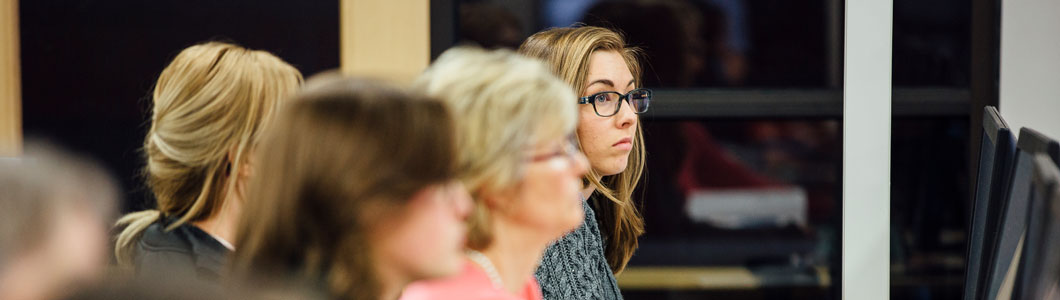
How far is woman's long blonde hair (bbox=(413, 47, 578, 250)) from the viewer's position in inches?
37.7

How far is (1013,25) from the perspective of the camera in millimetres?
2416

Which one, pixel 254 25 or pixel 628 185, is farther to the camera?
pixel 254 25

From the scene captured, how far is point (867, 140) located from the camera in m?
2.41

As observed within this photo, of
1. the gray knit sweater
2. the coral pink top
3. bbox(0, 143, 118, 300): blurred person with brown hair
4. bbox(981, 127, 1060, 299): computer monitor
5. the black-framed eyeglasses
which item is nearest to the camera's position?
bbox(0, 143, 118, 300): blurred person with brown hair

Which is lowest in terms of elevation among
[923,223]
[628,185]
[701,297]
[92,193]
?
[701,297]

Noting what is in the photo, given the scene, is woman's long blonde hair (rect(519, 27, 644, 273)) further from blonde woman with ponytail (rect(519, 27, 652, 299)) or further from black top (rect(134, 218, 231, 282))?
black top (rect(134, 218, 231, 282))

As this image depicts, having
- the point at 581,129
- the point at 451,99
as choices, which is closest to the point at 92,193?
the point at 451,99

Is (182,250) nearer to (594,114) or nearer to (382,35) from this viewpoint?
(594,114)

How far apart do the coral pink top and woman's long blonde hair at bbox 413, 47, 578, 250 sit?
0.05 meters

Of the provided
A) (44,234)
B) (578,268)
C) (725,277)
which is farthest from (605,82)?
(725,277)

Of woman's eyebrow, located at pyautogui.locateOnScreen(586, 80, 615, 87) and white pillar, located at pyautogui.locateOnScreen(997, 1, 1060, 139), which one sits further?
white pillar, located at pyautogui.locateOnScreen(997, 1, 1060, 139)

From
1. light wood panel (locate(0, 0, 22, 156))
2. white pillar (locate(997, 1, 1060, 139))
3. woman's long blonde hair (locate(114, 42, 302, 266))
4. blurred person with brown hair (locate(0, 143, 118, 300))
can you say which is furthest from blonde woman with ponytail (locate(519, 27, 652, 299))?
light wood panel (locate(0, 0, 22, 156))

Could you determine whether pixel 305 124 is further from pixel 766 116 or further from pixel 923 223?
pixel 923 223

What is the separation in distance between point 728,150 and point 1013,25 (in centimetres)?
92
